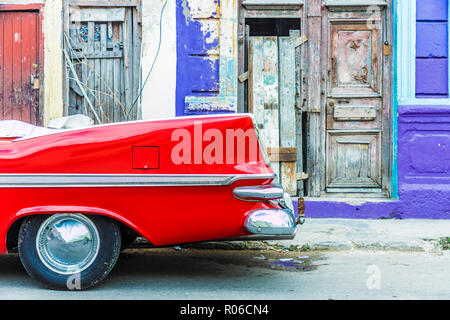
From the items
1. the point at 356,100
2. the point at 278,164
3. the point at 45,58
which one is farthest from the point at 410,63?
the point at 45,58

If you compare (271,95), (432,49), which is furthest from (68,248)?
(432,49)

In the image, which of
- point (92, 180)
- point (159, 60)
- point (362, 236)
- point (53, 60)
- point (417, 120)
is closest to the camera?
point (92, 180)

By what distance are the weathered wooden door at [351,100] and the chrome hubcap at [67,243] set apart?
4.55 metres

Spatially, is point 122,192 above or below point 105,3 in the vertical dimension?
below

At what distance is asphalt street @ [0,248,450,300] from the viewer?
14.2ft

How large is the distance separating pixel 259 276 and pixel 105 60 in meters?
Result: 4.51

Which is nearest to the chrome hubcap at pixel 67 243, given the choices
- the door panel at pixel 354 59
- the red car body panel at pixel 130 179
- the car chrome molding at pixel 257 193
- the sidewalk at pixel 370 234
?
the red car body panel at pixel 130 179

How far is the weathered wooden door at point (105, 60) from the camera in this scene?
8336 mm

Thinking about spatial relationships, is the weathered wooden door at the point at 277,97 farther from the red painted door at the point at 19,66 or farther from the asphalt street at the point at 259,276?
the red painted door at the point at 19,66

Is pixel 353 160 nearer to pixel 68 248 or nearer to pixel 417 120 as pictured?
pixel 417 120

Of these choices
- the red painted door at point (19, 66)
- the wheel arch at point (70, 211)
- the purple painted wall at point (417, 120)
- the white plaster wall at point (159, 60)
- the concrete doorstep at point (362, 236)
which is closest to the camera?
the wheel arch at point (70, 211)

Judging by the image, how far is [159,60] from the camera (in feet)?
26.9
